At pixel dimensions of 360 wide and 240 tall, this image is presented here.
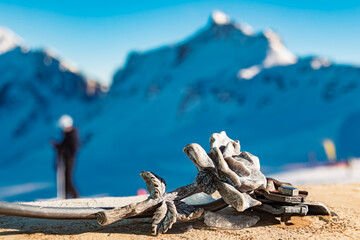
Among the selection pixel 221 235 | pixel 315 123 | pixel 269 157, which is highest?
pixel 315 123

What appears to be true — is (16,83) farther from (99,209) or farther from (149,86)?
(99,209)

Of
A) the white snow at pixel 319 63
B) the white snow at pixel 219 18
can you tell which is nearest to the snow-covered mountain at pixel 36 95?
the white snow at pixel 219 18

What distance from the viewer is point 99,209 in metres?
2.43

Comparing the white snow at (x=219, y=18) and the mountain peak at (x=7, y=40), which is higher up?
the mountain peak at (x=7, y=40)

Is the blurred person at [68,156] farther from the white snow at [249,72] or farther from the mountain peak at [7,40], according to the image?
the mountain peak at [7,40]

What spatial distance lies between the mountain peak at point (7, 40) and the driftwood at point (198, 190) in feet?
211

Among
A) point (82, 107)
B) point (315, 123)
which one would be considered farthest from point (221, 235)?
point (82, 107)

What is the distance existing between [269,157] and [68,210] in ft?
52.7

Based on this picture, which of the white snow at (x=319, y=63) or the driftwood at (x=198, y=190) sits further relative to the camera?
the white snow at (x=319, y=63)

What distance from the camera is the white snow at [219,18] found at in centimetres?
4234

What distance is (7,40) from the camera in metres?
62.2

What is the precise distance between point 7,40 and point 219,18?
137ft

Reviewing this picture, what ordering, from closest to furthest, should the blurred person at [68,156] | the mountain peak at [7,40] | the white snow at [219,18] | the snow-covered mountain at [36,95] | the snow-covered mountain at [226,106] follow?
the blurred person at [68,156]
the snow-covered mountain at [226,106]
the white snow at [219,18]
the snow-covered mountain at [36,95]
the mountain peak at [7,40]

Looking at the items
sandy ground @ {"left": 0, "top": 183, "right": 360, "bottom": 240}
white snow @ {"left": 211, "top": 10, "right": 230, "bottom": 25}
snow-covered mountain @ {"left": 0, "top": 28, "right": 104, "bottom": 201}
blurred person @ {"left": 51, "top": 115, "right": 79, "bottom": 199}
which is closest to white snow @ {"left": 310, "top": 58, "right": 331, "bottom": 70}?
white snow @ {"left": 211, "top": 10, "right": 230, "bottom": 25}
